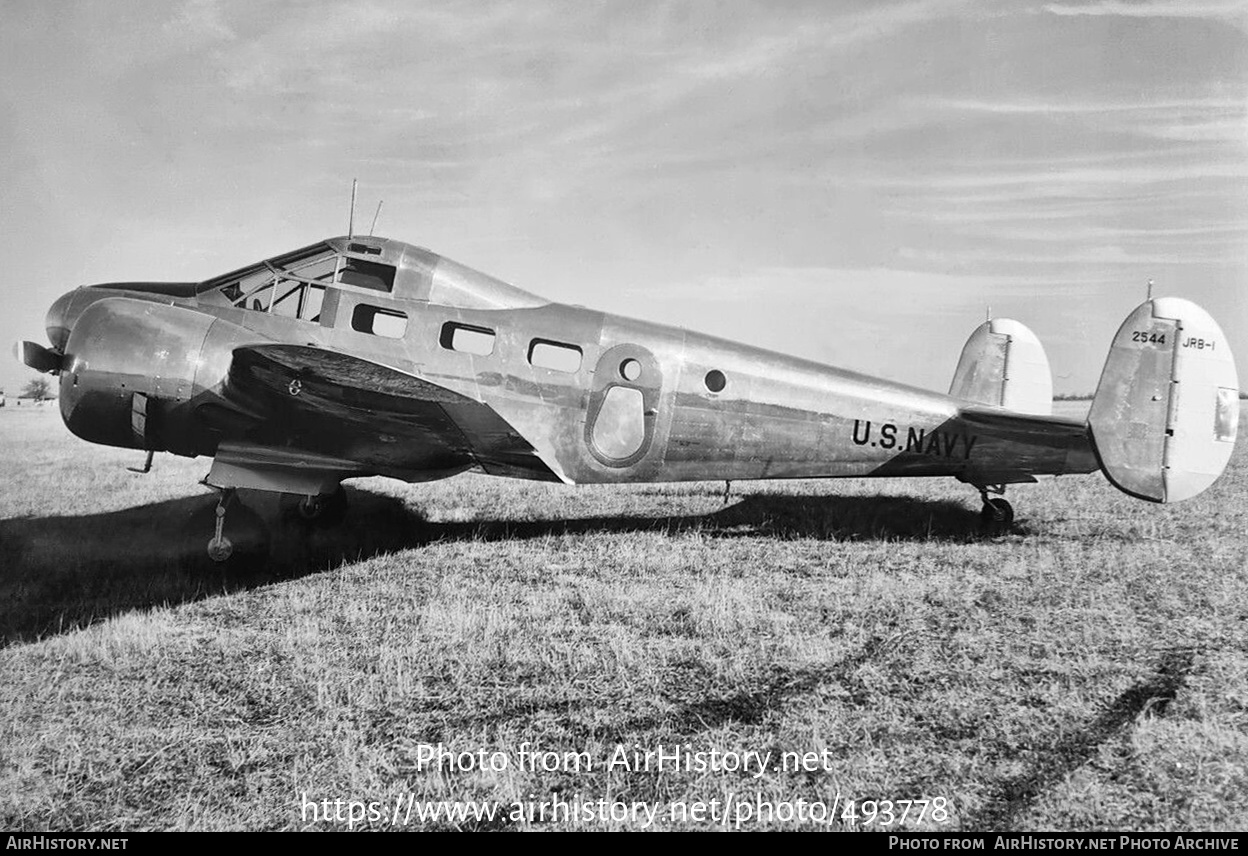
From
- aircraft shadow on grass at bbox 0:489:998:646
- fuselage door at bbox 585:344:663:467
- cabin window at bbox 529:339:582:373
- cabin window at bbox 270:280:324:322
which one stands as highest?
cabin window at bbox 270:280:324:322

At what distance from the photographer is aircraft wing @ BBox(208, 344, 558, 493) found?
534cm

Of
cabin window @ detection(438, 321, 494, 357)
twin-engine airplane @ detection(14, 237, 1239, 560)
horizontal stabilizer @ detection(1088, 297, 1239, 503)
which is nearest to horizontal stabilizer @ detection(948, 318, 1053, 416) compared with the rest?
twin-engine airplane @ detection(14, 237, 1239, 560)

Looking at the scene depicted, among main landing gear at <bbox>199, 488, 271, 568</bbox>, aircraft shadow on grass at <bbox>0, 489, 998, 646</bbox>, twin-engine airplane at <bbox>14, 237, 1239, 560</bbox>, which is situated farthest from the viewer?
main landing gear at <bbox>199, 488, 271, 568</bbox>

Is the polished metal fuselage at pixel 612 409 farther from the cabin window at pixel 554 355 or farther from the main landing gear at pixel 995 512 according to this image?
Answer: the main landing gear at pixel 995 512

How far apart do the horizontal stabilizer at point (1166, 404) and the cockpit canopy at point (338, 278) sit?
231 inches

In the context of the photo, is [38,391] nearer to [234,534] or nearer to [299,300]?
[234,534]

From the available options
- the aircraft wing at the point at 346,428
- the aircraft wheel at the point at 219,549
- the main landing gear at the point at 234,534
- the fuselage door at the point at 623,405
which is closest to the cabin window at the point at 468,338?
the aircraft wing at the point at 346,428

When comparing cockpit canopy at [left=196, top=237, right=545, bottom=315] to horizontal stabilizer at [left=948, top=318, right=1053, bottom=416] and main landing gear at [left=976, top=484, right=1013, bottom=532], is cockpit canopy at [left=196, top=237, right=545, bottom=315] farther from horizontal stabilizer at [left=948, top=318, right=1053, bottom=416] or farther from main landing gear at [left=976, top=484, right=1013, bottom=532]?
horizontal stabilizer at [left=948, top=318, right=1053, bottom=416]

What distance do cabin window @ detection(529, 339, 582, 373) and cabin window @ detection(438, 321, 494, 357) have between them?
16.2 inches

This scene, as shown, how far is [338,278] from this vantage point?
659cm

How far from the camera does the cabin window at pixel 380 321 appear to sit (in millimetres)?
6582

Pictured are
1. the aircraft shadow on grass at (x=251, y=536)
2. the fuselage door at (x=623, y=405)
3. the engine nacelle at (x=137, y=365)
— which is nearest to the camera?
the aircraft shadow on grass at (x=251, y=536)

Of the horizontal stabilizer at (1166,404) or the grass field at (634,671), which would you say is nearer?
the grass field at (634,671)
